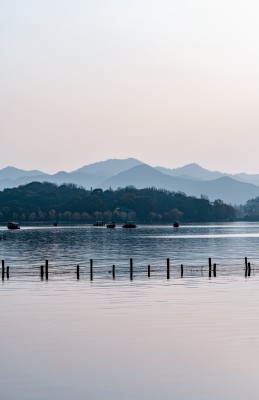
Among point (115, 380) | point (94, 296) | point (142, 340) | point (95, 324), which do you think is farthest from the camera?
point (94, 296)

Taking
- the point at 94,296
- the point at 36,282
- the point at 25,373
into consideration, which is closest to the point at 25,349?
the point at 25,373

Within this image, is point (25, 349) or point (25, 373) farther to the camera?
point (25, 349)

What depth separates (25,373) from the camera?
34625 mm

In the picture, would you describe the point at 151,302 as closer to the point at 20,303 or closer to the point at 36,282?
the point at 20,303

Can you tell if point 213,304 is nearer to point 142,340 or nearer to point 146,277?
point 142,340

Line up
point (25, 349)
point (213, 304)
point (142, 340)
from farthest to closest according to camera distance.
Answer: point (213, 304)
point (142, 340)
point (25, 349)

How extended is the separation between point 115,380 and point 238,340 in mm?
10680

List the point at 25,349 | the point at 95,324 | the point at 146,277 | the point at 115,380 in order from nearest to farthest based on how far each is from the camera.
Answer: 1. the point at 115,380
2. the point at 25,349
3. the point at 95,324
4. the point at 146,277

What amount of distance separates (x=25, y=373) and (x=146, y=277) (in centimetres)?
5736

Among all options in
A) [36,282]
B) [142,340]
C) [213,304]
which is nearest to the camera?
[142,340]

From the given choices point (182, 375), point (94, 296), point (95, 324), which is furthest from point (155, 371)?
point (94, 296)

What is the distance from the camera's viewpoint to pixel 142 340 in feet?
142

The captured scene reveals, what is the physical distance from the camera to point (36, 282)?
272ft

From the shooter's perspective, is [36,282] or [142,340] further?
[36,282]
